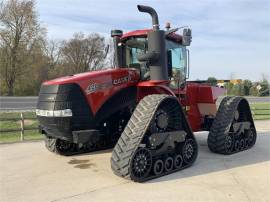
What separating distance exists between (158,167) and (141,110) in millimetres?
1076

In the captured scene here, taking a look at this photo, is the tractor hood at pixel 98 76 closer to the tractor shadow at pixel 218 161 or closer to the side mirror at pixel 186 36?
the side mirror at pixel 186 36

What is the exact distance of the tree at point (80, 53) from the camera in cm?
3925

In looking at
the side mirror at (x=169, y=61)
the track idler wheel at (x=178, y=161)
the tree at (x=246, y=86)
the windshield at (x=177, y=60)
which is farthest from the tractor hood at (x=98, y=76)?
the tree at (x=246, y=86)

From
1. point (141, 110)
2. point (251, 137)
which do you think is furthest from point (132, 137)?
point (251, 137)

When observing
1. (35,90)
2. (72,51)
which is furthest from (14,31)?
(72,51)

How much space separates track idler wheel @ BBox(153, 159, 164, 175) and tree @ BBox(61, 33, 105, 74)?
30636 mm

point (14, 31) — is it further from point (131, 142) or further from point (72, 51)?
point (131, 142)

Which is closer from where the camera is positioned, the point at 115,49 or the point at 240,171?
the point at 240,171

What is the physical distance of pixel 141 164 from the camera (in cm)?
629

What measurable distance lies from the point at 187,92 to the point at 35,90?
28.1 metres

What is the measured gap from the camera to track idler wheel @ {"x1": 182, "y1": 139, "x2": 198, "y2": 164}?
24.1ft

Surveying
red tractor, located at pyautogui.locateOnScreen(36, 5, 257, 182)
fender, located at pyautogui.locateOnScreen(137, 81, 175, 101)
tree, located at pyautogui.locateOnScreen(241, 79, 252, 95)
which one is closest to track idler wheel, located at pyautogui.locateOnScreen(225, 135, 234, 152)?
red tractor, located at pyautogui.locateOnScreen(36, 5, 257, 182)

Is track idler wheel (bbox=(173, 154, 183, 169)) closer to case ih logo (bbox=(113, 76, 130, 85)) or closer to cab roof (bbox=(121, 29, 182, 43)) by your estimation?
case ih logo (bbox=(113, 76, 130, 85))

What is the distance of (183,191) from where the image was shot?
225 inches
